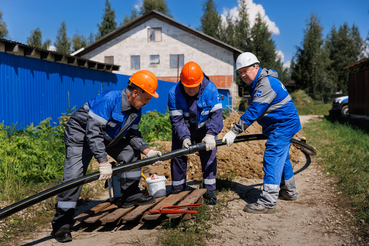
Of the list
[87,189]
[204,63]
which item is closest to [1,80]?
[87,189]

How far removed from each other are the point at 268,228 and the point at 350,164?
320 cm

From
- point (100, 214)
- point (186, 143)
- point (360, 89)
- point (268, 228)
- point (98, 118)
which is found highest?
point (360, 89)

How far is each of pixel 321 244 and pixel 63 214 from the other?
9.14ft

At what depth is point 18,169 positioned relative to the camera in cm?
434

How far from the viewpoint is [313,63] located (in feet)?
108

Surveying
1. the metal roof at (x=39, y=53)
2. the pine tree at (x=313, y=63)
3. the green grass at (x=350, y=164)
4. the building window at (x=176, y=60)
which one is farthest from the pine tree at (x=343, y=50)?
the metal roof at (x=39, y=53)

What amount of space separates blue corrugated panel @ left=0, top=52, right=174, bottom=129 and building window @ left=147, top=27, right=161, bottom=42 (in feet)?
43.4

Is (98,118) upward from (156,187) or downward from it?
upward

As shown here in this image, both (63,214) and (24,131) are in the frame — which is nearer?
(63,214)

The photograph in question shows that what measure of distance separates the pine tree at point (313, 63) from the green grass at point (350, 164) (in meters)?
27.0

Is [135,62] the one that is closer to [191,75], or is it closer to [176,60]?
[176,60]

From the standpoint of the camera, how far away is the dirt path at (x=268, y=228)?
116 inches

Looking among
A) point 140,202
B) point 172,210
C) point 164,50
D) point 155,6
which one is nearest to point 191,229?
point 172,210

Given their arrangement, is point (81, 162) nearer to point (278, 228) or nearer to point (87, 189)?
point (87, 189)
